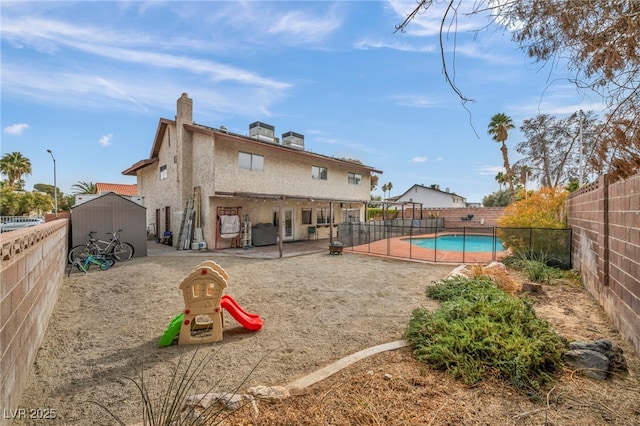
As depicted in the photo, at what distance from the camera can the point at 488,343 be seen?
11.3 feet

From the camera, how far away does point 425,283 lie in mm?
7891

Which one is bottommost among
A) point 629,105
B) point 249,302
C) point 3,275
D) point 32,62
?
point 249,302

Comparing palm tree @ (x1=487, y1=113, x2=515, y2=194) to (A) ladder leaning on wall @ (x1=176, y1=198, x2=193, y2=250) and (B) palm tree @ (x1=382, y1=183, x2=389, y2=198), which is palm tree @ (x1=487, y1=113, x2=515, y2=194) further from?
(B) palm tree @ (x1=382, y1=183, x2=389, y2=198)

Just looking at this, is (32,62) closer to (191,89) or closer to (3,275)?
(3,275)

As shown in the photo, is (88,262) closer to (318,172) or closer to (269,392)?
(269,392)

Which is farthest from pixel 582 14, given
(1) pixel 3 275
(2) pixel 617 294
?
(1) pixel 3 275

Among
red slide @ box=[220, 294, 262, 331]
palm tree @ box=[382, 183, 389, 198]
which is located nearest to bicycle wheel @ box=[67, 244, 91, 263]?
red slide @ box=[220, 294, 262, 331]

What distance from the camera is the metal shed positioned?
1051 cm

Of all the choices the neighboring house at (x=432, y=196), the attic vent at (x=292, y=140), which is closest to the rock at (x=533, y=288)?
the attic vent at (x=292, y=140)

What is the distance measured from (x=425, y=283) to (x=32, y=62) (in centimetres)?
988

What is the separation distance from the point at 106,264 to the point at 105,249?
153cm

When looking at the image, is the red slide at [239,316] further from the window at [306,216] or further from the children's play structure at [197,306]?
the window at [306,216]

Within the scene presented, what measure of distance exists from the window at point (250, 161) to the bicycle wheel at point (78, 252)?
7.35 metres

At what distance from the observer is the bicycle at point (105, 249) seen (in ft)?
31.6
